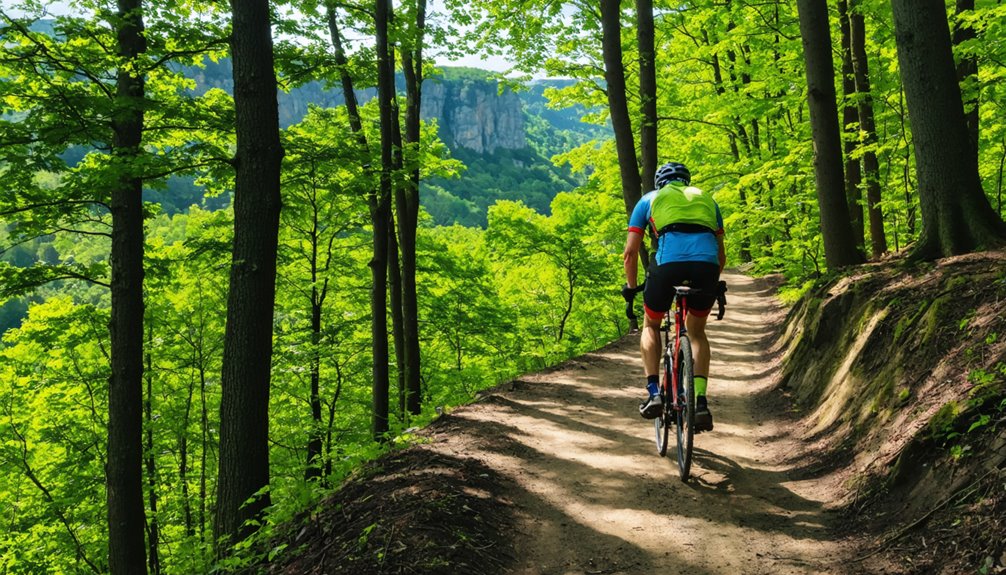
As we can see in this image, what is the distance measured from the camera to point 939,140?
18.1 ft

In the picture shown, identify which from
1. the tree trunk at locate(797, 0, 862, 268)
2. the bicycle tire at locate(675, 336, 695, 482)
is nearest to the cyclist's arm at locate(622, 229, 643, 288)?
the bicycle tire at locate(675, 336, 695, 482)

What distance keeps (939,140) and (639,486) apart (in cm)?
424

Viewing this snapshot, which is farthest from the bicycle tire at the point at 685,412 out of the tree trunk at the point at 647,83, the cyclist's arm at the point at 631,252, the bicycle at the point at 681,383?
the tree trunk at the point at 647,83

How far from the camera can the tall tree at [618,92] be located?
38.2 ft

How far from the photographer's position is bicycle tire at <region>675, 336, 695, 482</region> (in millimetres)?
4266

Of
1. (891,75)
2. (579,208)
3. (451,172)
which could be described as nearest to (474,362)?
(579,208)

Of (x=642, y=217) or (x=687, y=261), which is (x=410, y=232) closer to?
(x=642, y=217)

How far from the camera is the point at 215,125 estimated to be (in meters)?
7.66

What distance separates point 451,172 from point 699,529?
10.7 meters

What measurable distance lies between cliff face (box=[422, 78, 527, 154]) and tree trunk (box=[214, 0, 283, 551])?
18718 cm

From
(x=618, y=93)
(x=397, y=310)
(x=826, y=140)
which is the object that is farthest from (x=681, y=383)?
(x=618, y=93)

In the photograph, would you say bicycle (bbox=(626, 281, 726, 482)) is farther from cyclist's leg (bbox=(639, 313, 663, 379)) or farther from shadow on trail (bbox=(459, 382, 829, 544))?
shadow on trail (bbox=(459, 382, 829, 544))

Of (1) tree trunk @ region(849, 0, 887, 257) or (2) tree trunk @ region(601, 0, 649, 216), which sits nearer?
(1) tree trunk @ region(849, 0, 887, 257)

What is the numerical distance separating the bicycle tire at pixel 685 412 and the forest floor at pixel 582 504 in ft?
0.62
